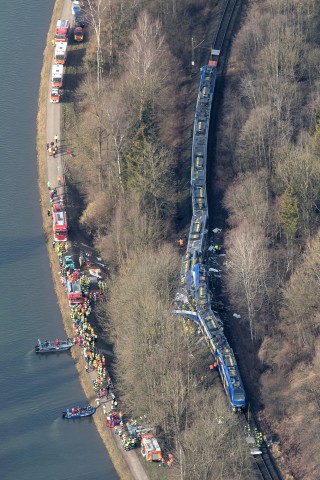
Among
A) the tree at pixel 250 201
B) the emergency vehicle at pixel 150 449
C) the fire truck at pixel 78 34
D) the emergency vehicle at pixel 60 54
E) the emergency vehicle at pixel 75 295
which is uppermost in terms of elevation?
the fire truck at pixel 78 34

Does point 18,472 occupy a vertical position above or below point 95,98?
below

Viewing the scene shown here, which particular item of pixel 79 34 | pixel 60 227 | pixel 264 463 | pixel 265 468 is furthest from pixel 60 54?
pixel 265 468

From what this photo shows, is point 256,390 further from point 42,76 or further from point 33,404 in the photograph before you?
point 42,76

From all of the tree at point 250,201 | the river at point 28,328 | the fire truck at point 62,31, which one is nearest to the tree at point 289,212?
the tree at point 250,201

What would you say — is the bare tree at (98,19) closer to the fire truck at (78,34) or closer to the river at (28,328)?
the fire truck at (78,34)

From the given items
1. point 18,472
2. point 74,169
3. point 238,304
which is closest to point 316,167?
point 238,304

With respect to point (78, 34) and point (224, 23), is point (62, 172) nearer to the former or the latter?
point (78, 34)
